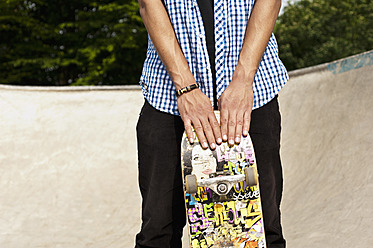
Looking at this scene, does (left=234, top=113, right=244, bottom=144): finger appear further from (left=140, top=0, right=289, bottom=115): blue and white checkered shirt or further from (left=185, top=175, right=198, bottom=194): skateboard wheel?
(left=185, top=175, right=198, bottom=194): skateboard wheel

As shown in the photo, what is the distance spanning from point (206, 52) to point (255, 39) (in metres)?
0.23

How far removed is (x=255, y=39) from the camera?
5.73 ft

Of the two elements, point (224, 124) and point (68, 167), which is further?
point (68, 167)

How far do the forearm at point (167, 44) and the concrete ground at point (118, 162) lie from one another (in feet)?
8.13

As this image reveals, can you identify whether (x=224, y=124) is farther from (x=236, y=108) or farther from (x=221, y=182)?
(x=221, y=182)

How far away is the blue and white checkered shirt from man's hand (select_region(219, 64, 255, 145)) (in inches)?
2.6

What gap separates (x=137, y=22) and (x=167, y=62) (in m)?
17.8

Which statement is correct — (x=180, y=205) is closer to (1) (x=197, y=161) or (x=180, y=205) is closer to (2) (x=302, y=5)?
(1) (x=197, y=161)

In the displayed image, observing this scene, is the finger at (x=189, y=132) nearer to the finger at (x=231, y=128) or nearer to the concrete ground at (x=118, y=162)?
the finger at (x=231, y=128)

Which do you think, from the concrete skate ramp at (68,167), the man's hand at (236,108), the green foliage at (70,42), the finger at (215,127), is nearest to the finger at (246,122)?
the man's hand at (236,108)

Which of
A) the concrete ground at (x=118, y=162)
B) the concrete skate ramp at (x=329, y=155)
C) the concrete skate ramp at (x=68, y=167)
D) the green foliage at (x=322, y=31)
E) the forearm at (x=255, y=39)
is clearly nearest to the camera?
the forearm at (x=255, y=39)

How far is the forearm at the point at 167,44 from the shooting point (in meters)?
1.72

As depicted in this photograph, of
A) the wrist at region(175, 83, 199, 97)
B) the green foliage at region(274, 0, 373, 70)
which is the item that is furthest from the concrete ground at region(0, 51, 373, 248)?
the green foliage at region(274, 0, 373, 70)

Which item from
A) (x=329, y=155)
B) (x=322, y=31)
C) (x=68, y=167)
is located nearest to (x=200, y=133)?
(x=329, y=155)
